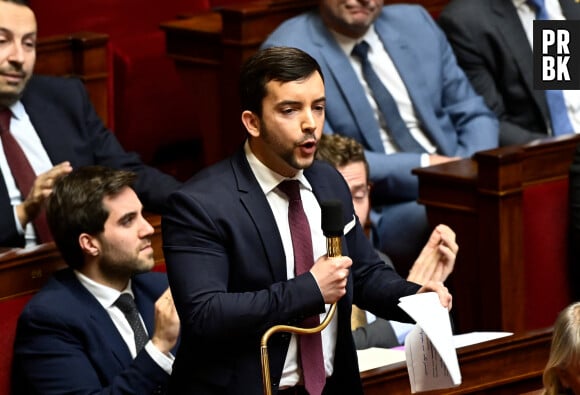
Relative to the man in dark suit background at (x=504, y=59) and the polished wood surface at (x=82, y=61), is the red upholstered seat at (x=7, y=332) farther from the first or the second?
the man in dark suit background at (x=504, y=59)

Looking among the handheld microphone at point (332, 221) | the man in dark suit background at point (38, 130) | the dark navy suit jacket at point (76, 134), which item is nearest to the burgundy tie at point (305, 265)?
the handheld microphone at point (332, 221)

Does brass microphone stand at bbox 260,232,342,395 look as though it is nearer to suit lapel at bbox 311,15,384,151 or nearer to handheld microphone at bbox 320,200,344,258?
handheld microphone at bbox 320,200,344,258

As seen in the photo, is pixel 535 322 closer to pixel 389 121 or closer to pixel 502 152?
pixel 502 152

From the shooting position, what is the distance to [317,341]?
1.19 metres

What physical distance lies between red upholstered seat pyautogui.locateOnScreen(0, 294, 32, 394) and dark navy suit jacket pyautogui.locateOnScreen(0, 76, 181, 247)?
0.38m

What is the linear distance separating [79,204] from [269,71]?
457 millimetres

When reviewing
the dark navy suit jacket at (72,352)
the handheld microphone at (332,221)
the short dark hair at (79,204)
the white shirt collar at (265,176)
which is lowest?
the dark navy suit jacket at (72,352)

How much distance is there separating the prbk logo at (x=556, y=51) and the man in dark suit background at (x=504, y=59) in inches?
41.6

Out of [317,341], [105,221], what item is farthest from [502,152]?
[317,341]

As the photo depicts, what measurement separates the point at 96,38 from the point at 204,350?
1.06m

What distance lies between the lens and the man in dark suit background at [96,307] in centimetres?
142

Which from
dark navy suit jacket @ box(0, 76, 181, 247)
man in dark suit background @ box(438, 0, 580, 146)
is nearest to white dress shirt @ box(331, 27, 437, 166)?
man in dark suit background @ box(438, 0, 580, 146)

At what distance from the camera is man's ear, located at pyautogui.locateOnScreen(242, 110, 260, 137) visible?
1.19 metres

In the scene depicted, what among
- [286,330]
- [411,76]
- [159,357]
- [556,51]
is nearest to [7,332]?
[159,357]
